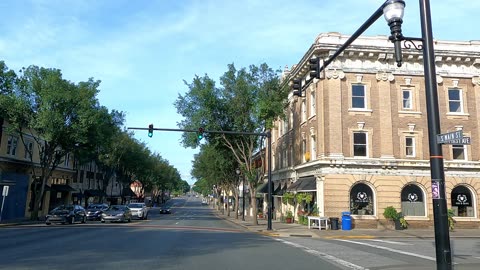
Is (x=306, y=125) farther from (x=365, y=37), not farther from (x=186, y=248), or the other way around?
(x=186, y=248)

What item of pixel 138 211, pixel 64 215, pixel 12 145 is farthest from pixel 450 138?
pixel 12 145

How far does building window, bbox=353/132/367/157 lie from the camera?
30.6 metres

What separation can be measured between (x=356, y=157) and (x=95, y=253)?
841 inches

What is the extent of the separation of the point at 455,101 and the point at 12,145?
37.7 m

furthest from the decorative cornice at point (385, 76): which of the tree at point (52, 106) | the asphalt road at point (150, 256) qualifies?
the tree at point (52, 106)

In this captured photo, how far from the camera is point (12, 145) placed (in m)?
39.3

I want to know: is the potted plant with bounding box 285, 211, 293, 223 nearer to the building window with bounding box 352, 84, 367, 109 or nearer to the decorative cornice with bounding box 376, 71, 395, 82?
the building window with bounding box 352, 84, 367, 109

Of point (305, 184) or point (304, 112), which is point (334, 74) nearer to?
point (304, 112)

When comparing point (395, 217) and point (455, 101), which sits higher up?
point (455, 101)

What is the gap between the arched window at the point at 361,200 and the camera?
30031 millimetres

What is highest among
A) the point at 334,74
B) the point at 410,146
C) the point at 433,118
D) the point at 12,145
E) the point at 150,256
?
the point at 334,74

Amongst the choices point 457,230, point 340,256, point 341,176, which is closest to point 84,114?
point 341,176

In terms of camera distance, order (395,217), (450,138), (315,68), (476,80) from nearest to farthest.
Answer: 1. (450,138)
2. (315,68)
3. (395,217)
4. (476,80)

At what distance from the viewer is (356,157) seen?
30.2 metres
